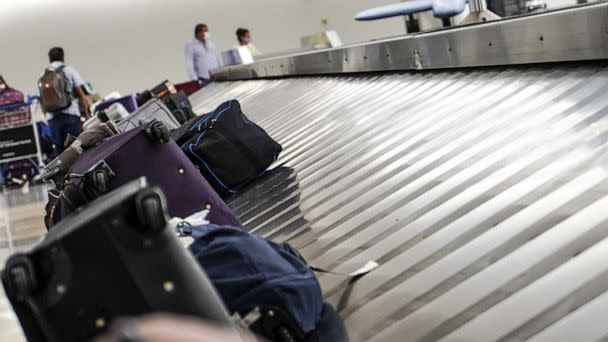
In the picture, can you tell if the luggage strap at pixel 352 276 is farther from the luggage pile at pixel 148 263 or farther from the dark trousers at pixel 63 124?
the dark trousers at pixel 63 124

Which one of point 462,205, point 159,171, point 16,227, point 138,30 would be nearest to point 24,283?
point 462,205

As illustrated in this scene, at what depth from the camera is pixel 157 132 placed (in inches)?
122

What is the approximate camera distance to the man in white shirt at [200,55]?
544 inches

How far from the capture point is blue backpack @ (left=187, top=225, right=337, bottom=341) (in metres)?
1.80

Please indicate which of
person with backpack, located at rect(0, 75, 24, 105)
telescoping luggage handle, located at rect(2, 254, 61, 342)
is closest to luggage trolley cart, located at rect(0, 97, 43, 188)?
person with backpack, located at rect(0, 75, 24, 105)

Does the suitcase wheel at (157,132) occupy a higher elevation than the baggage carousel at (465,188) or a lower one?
higher

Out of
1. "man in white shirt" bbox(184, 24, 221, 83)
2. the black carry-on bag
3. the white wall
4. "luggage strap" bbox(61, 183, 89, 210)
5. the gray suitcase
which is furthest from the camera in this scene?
the white wall

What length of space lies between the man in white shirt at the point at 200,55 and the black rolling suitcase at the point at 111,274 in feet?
41.5

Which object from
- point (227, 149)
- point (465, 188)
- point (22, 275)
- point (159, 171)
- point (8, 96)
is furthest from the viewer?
point (8, 96)

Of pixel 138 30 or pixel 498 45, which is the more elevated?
pixel 498 45

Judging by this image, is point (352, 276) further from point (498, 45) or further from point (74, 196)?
point (498, 45)

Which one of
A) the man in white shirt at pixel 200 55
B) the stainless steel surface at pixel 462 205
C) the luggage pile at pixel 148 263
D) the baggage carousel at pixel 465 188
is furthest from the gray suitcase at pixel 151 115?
the man in white shirt at pixel 200 55

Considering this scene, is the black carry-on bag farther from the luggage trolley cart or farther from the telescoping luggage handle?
the luggage trolley cart

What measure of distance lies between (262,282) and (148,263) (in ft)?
1.83
